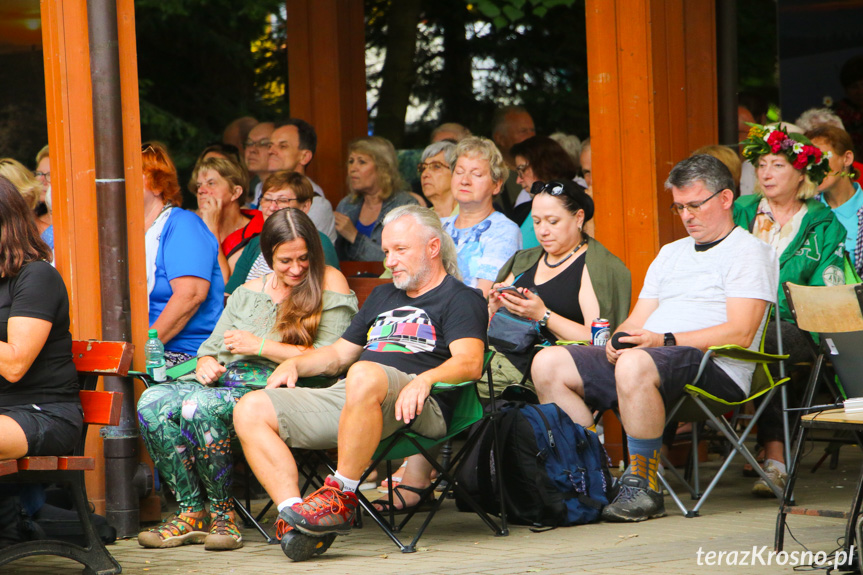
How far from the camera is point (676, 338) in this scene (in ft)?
17.5

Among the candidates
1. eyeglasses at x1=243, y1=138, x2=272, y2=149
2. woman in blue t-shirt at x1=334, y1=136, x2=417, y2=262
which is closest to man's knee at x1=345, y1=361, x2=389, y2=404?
woman in blue t-shirt at x1=334, y1=136, x2=417, y2=262

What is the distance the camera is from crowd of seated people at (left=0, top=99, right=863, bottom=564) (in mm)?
4695

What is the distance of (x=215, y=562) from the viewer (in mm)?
4570

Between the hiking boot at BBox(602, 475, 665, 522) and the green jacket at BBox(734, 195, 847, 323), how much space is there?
4.51 ft

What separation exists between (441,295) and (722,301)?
1.38 m

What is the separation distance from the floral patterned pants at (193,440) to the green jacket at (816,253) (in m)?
2.83

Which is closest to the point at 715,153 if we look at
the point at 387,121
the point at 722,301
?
the point at 722,301

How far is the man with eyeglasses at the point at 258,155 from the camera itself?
28.1 ft

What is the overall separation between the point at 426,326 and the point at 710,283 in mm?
1421

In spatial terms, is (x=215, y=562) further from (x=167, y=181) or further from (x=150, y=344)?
(x=167, y=181)

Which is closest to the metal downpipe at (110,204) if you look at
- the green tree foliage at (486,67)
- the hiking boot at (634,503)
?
the hiking boot at (634,503)

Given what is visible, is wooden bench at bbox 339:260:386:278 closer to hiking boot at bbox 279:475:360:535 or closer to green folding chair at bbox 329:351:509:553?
green folding chair at bbox 329:351:509:553

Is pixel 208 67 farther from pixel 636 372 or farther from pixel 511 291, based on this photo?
pixel 636 372

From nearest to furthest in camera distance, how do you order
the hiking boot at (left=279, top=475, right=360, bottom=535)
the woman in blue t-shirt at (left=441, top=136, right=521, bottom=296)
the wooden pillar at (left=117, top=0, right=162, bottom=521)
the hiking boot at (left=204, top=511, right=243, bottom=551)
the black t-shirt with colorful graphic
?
the hiking boot at (left=279, top=475, right=360, bottom=535)
the hiking boot at (left=204, top=511, right=243, bottom=551)
the black t-shirt with colorful graphic
the wooden pillar at (left=117, top=0, right=162, bottom=521)
the woman in blue t-shirt at (left=441, top=136, right=521, bottom=296)
